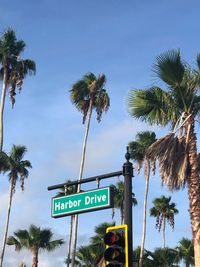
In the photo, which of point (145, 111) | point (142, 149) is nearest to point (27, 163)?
point (142, 149)

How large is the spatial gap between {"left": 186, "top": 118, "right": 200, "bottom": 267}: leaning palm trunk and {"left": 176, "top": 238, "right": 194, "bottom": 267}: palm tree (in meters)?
37.2

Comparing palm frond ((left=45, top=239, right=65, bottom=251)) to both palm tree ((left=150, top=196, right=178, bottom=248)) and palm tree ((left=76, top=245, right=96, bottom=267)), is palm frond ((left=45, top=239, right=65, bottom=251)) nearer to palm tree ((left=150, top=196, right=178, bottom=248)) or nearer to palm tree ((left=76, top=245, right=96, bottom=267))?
palm tree ((left=76, top=245, right=96, bottom=267))

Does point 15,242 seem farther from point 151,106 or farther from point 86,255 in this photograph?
point 151,106

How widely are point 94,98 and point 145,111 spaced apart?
28.7 m

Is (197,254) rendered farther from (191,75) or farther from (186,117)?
(191,75)

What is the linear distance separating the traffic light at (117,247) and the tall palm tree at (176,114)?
572 cm

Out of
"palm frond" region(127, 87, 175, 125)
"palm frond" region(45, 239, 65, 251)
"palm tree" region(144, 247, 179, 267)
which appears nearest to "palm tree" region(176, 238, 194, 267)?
"palm tree" region(144, 247, 179, 267)

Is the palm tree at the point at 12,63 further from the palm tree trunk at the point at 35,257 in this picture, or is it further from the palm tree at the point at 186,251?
the palm tree at the point at 186,251

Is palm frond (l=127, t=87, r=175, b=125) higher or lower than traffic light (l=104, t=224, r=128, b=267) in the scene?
higher

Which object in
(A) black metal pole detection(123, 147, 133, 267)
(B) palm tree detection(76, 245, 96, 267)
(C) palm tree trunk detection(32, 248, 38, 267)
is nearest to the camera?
(A) black metal pole detection(123, 147, 133, 267)

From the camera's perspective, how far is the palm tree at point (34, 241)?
4191 cm

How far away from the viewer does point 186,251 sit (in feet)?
169

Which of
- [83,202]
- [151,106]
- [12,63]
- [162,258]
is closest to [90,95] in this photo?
[12,63]

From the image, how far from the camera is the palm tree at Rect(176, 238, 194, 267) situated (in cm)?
5109
